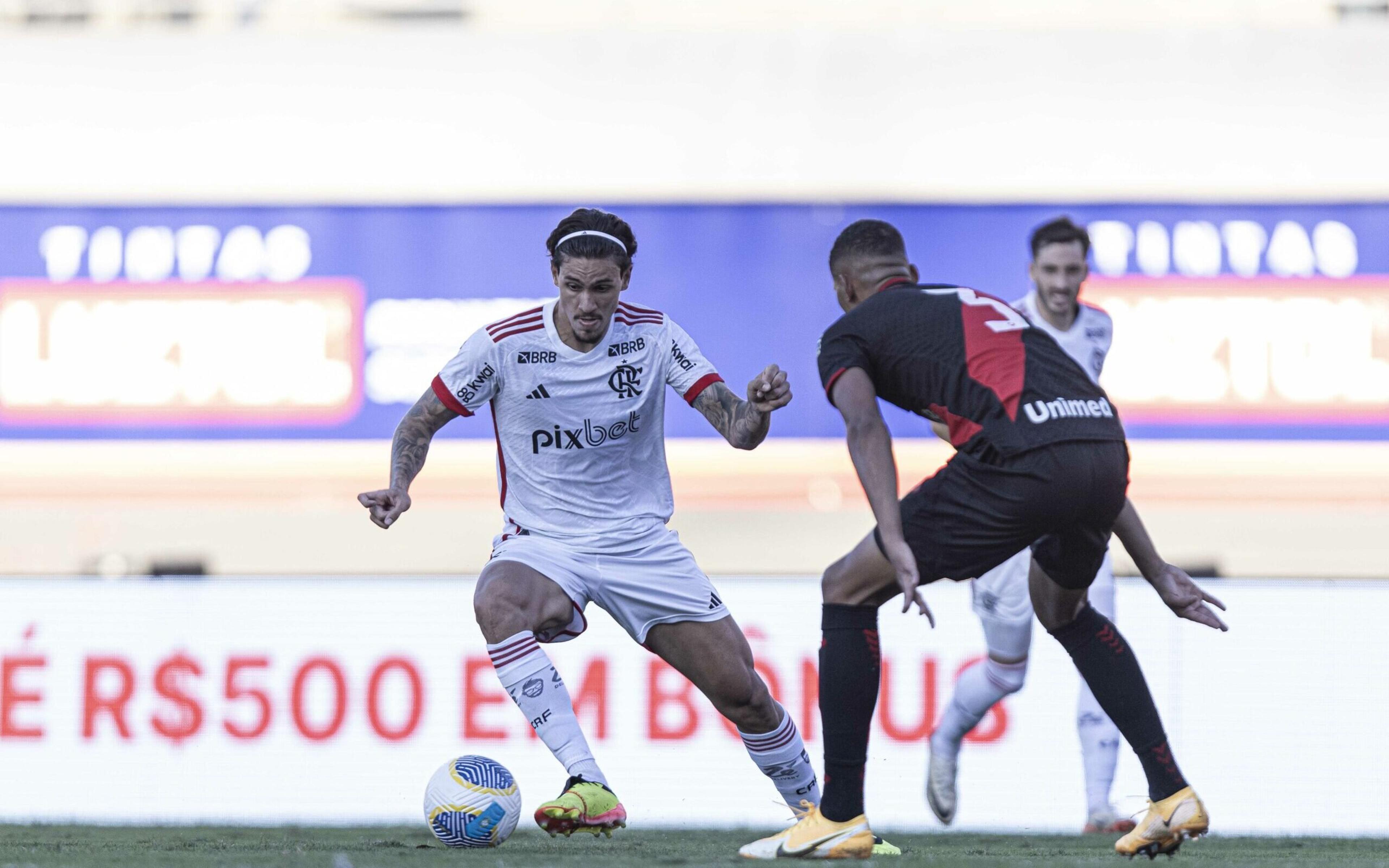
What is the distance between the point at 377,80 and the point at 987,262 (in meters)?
4.49

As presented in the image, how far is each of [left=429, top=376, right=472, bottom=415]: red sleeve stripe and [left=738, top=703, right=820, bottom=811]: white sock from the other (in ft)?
3.92

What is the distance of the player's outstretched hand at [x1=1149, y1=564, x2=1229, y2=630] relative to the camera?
13.6ft

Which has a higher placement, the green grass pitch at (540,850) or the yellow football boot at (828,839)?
the yellow football boot at (828,839)

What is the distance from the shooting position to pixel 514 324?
4926mm

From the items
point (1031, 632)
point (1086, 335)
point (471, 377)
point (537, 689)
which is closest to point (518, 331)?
point (471, 377)

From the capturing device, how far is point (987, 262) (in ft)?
38.7

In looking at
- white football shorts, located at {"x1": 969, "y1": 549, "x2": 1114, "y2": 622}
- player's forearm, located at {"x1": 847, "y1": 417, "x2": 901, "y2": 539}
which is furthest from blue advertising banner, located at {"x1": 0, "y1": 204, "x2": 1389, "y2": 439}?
player's forearm, located at {"x1": 847, "y1": 417, "x2": 901, "y2": 539}

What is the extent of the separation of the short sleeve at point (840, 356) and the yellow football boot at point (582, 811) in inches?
43.9

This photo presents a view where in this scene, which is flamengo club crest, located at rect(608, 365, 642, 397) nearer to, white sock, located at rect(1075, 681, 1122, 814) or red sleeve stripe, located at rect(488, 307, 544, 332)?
red sleeve stripe, located at rect(488, 307, 544, 332)

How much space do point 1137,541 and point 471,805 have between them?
185 centimetres

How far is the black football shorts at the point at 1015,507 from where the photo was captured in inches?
154

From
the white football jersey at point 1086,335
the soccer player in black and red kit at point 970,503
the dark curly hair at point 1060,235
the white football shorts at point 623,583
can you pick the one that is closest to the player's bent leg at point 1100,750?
the white football jersey at point 1086,335

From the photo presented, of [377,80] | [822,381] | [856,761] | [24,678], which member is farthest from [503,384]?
[377,80]

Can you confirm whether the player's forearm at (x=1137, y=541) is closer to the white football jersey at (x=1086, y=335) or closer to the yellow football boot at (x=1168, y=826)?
the yellow football boot at (x=1168, y=826)
